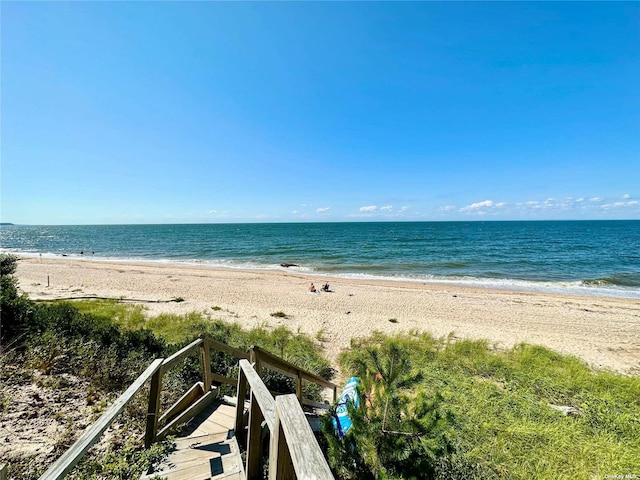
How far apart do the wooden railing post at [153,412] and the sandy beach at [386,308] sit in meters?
6.10

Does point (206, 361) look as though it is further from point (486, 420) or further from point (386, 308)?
point (386, 308)

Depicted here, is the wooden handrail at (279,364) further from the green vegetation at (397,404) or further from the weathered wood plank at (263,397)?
the weathered wood plank at (263,397)

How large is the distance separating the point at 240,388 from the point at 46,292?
781 inches

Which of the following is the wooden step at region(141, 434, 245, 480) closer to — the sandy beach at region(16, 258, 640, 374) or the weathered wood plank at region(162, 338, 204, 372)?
the weathered wood plank at region(162, 338, 204, 372)

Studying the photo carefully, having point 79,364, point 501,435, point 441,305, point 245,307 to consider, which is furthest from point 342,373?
point 441,305

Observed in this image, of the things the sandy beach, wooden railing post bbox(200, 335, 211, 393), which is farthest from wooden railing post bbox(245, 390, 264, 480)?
the sandy beach

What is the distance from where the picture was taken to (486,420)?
201 inches

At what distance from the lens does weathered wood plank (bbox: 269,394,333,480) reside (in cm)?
126

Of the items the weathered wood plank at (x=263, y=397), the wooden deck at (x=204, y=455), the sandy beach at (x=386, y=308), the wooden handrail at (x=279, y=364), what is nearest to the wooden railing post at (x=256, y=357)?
the wooden handrail at (x=279, y=364)

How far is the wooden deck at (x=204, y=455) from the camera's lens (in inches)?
112

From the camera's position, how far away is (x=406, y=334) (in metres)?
11.1

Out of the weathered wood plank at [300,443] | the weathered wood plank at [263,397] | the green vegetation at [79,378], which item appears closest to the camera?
the weathered wood plank at [300,443]

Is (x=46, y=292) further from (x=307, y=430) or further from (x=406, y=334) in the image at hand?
(x=307, y=430)

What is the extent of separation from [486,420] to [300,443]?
17.5 ft
